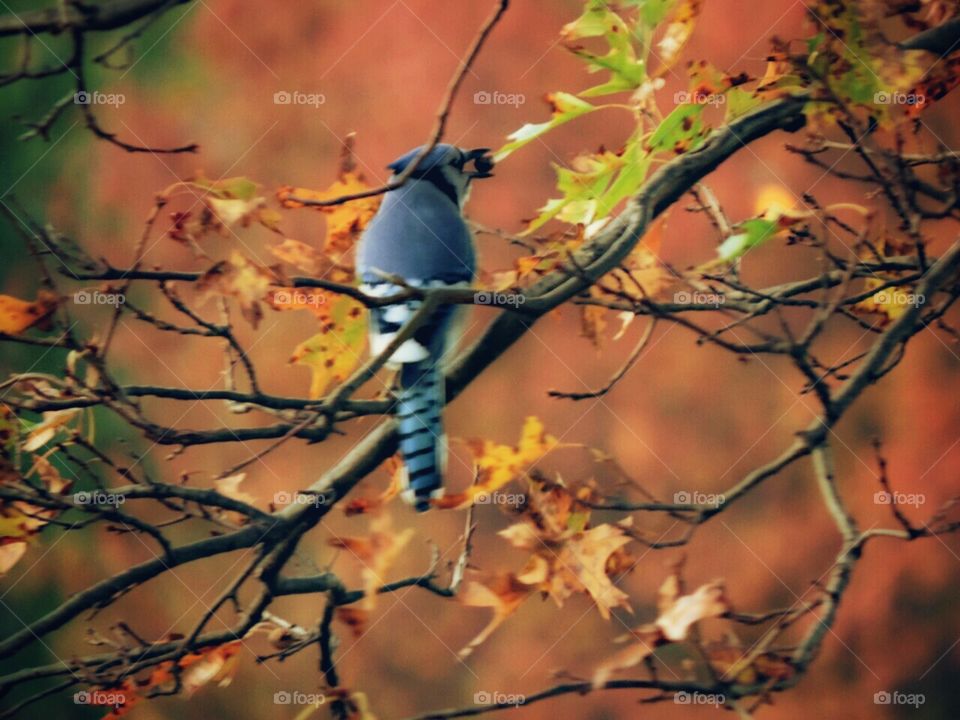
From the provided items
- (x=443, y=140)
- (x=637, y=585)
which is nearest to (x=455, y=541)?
(x=637, y=585)

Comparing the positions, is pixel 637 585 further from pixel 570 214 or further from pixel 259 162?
pixel 259 162

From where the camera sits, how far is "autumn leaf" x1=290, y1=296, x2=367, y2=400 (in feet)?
4.00

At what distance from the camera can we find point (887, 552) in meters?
1.28

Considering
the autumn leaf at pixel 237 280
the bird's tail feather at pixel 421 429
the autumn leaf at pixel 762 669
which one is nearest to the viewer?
the autumn leaf at pixel 762 669

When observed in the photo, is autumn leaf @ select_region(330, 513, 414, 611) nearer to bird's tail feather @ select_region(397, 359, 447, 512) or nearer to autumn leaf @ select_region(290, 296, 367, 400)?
bird's tail feather @ select_region(397, 359, 447, 512)

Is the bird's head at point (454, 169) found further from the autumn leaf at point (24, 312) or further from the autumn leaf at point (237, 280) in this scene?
the autumn leaf at point (24, 312)

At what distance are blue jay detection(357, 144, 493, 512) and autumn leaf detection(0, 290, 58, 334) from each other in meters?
0.41

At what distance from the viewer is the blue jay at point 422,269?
1.18 meters

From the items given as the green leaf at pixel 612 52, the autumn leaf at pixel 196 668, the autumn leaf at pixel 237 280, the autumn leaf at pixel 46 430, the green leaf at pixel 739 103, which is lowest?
the autumn leaf at pixel 196 668

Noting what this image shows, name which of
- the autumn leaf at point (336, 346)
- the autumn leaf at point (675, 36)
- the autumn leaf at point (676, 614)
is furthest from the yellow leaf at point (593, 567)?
the autumn leaf at point (675, 36)

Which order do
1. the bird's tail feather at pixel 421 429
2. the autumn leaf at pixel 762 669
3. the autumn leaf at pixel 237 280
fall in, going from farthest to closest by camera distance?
1. the bird's tail feather at pixel 421 429
2. the autumn leaf at pixel 237 280
3. the autumn leaf at pixel 762 669

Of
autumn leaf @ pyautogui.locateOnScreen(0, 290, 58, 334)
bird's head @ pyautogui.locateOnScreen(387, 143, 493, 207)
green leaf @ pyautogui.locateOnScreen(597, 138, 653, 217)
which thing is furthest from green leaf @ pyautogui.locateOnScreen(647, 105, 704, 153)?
autumn leaf @ pyautogui.locateOnScreen(0, 290, 58, 334)

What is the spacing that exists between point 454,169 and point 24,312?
607 mm

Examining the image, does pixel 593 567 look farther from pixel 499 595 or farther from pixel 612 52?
pixel 612 52
